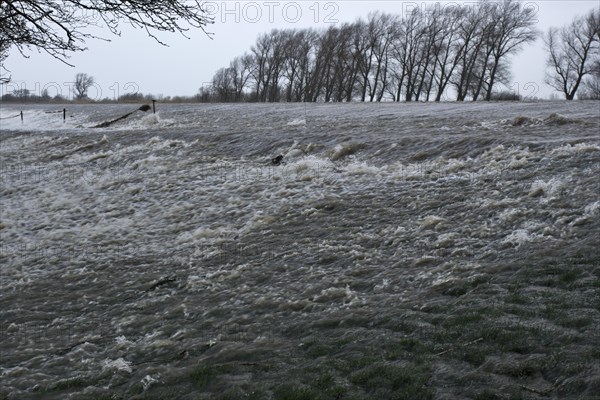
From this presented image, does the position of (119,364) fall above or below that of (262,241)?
below

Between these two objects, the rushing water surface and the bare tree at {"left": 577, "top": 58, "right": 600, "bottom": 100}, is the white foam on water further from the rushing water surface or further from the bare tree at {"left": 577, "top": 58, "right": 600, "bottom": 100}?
the bare tree at {"left": 577, "top": 58, "right": 600, "bottom": 100}

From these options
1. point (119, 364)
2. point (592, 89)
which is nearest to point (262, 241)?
point (119, 364)

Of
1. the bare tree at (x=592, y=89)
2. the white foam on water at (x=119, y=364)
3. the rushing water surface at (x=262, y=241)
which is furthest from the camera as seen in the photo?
the bare tree at (x=592, y=89)

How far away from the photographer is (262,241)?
25.3 ft

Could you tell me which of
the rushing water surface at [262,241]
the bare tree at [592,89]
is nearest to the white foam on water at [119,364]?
the rushing water surface at [262,241]

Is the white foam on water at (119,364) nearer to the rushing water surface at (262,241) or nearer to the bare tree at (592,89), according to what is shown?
the rushing water surface at (262,241)

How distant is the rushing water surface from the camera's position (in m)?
5.23

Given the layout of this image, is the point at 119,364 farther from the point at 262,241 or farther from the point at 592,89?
the point at 592,89

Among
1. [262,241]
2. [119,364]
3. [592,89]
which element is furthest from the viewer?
[592,89]

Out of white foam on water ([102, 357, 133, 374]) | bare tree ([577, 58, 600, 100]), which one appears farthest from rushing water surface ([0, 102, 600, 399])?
bare tree ([577, 58, 600, 100])

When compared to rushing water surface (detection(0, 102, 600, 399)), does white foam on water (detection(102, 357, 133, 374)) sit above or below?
below

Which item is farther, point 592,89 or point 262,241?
point 592,89

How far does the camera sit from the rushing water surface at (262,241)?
17.2 feet

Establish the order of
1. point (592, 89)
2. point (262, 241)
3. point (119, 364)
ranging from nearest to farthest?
point (119, 364) < point (262, 241) < point (592, 89)
